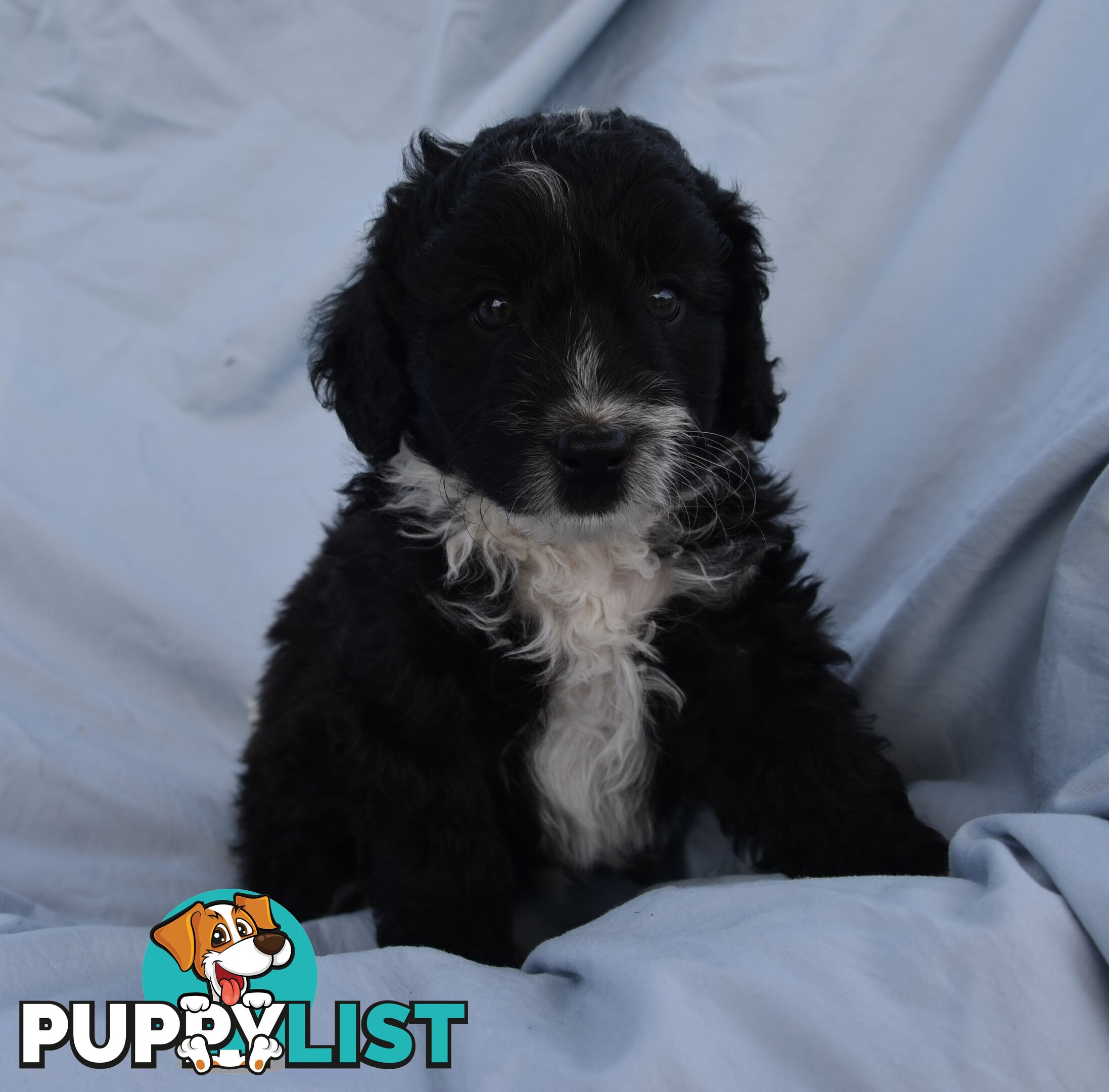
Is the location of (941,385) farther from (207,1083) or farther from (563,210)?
(207,1083)

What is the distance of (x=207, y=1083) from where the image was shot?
181 cm

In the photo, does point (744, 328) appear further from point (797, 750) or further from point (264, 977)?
point (264, 977)

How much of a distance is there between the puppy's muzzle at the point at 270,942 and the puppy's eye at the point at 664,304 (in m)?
1.38

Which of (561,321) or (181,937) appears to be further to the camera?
(561,321)

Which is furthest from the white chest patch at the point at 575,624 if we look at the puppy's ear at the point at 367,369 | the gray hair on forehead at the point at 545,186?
the gray hair on forehead at the point at 545,186

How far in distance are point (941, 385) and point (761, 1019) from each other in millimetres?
2250

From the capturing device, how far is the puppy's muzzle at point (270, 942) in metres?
1.98

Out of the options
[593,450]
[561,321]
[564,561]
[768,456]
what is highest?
[561,321]

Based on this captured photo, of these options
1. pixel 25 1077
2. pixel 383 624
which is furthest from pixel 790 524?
pixel 25 1077

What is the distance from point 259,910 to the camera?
206 centimetres

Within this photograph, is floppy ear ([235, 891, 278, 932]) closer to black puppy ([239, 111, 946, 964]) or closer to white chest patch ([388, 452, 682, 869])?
black puppy ([239, 111, 946, 964])

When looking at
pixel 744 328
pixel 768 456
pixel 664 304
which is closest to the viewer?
pixel 664 304

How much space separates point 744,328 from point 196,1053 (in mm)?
1820

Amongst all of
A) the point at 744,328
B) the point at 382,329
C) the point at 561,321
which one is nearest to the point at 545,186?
the point at 561,321
